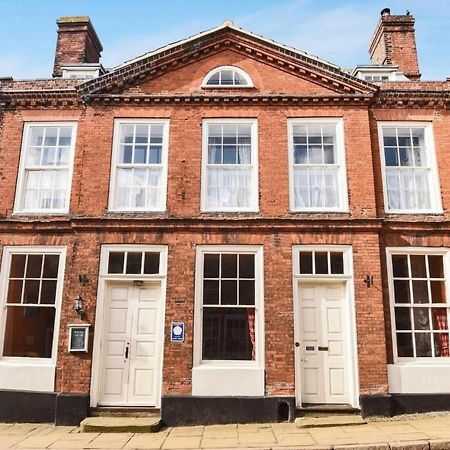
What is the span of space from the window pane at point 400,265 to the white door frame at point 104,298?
525cm

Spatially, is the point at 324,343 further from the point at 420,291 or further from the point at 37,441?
the point at 37,441

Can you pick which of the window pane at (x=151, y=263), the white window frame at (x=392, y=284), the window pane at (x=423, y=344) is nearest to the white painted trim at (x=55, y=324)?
the window pane at (x=151, y=263)

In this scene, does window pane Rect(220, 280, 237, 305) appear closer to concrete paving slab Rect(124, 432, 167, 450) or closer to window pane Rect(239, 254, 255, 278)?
window pane Rect(239, 254, 255, 278)

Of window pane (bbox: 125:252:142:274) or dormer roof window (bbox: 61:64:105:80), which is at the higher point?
dormer roof window (bbox: 61:64:105:80)

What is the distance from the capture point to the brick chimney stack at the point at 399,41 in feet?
42.9

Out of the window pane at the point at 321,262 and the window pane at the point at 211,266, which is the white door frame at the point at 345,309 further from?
the window pane at the point at 211,266

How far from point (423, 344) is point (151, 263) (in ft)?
20.7

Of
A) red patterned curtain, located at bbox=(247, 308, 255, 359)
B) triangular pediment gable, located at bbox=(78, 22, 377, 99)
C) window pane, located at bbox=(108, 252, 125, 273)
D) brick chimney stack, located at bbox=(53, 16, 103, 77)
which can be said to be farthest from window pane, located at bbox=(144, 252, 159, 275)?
brick chimney stack, located at bbox=(53, 16, 103, 77)

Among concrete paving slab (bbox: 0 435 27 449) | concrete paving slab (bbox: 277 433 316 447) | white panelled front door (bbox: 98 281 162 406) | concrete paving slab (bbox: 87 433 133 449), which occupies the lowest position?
concrete paving slab (bbox: 0 435 27 449)

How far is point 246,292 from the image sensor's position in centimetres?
957

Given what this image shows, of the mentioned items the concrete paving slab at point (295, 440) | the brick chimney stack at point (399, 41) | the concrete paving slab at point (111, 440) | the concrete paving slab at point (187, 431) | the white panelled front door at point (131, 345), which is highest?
the brick chimney stack at point (399, 41)

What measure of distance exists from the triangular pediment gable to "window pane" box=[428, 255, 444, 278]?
4221 millimetres

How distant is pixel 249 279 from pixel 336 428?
340cm

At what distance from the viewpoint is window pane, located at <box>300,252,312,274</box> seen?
9.66 m
